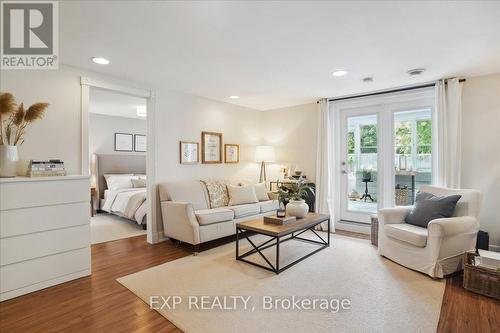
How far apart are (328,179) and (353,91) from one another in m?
1.54

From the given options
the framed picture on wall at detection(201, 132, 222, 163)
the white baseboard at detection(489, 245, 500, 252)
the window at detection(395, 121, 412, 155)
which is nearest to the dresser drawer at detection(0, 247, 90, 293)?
the framed picture on wall at detection(201, 132, 222, 163)

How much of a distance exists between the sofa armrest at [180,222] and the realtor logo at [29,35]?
6.97 feet

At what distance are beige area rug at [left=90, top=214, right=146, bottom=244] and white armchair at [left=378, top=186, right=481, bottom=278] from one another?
151 inches

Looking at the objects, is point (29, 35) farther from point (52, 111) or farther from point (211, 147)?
point (211, 147)

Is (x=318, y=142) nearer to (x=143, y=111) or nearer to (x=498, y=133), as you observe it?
(x=498, y=133)

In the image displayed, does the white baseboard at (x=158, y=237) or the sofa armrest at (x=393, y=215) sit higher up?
the sofa armrest at (x=393, y=215)

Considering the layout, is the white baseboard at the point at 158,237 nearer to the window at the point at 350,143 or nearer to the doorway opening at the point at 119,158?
the doorway opening at the point at 119,158

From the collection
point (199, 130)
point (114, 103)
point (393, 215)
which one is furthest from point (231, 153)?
point (393, 215)

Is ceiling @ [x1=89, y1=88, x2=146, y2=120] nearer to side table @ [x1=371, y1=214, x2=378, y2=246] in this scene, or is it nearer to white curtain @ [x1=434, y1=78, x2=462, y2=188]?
side table @ [x1=371, y1=214, x2=378, y2=246]

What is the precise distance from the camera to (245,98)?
4594mm

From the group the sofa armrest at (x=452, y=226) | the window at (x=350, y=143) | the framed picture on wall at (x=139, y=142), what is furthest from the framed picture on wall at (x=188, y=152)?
the sofa armrest at (x=452, y=226)

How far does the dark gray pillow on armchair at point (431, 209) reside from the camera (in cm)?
290

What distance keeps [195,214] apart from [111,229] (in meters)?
2.16

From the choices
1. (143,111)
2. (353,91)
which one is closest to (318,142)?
(353,91)
